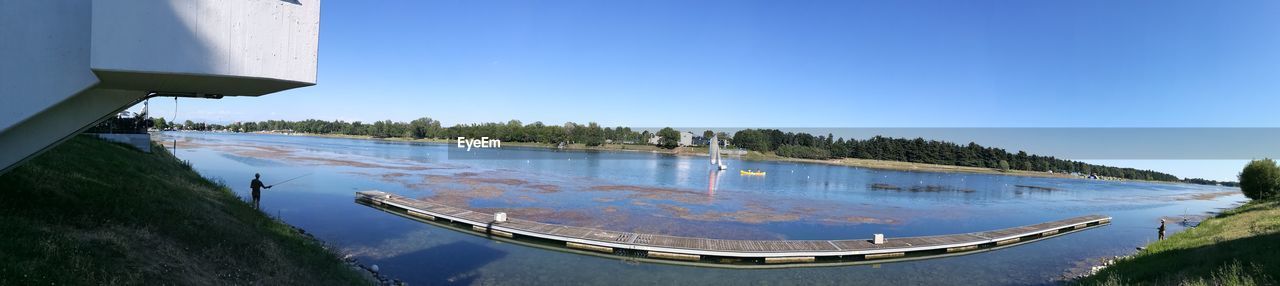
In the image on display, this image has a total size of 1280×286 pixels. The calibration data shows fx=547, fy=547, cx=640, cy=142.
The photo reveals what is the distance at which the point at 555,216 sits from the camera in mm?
27297

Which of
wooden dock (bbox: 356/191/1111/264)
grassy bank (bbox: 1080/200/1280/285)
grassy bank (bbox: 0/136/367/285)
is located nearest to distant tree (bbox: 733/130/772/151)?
wooden dock (bbox: 356/191/1111/264)

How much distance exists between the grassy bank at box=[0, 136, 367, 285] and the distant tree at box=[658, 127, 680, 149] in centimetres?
15019

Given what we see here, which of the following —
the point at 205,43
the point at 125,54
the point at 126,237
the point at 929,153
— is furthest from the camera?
the point at 929,153

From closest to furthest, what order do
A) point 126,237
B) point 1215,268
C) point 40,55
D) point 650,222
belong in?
Result: point 40,55 → point 126,237 → point 1215,268 → point 650,222

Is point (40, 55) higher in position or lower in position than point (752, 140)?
lower

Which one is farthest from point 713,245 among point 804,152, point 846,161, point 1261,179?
point 846,161

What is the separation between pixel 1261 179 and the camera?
4038 cm

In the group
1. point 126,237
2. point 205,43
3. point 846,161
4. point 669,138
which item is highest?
point 669,138

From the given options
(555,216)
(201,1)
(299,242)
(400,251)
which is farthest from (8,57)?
(555,216)

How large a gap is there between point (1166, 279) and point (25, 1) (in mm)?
18356

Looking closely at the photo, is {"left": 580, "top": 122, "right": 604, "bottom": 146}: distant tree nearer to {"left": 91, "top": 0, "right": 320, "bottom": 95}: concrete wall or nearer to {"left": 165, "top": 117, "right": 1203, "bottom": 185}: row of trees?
{"left": 165, "top": 117, "right": 1203, "bottom": 185}: row of trees

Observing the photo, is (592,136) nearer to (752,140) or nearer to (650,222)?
(752,140)

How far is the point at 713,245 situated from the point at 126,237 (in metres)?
15.9

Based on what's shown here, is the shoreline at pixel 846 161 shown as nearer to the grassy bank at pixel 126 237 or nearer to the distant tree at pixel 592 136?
the distant tree at pixel 592 136
